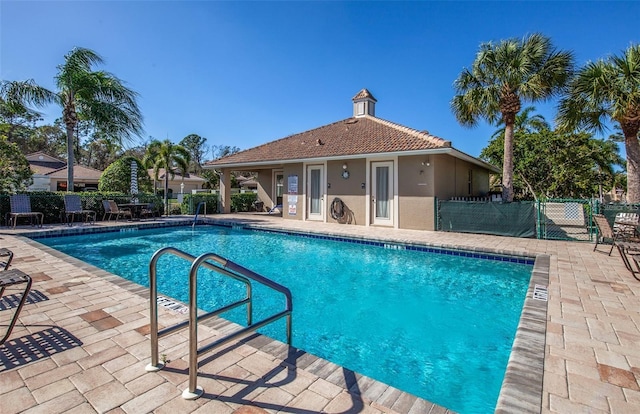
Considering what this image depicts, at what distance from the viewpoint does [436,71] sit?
17.4 m

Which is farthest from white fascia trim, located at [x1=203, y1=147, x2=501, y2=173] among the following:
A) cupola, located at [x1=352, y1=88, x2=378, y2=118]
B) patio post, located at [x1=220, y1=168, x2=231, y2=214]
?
cupola, located at [x1=352, y1=88, x2=378, y2=118]

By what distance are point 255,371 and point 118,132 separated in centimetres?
2014

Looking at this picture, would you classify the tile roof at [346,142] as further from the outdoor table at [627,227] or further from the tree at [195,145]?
the tree at [195,145]

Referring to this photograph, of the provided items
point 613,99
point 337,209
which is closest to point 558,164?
point 613,99

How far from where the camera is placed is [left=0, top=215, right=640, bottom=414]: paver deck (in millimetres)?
2219

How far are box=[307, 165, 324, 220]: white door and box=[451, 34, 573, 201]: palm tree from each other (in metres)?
6.67

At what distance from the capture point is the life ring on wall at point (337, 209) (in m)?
14.7

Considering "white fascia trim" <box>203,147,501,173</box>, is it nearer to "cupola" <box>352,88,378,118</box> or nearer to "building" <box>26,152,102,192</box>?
"cupola" <box>352,88,378,118</box>

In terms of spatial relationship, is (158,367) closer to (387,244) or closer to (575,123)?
(387,244)

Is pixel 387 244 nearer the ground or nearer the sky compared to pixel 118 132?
nearer the ground

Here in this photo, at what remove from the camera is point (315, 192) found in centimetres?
1568

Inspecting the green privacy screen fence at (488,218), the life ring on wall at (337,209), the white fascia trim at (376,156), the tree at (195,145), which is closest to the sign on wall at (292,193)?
the white fascia trim at (376,156)

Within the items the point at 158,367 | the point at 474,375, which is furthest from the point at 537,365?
the point at 158,367

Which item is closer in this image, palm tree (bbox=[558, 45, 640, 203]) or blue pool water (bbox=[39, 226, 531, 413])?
blue pool water (bbox=[39, 226, 531, 413])
